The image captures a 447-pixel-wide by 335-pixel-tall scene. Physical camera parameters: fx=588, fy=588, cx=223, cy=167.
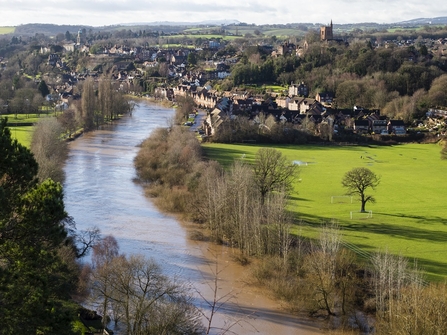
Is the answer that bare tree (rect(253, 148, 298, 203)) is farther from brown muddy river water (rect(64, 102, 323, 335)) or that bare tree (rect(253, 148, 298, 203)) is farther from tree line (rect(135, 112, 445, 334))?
brown muddy river water (rect(64, 102, 323, 335))

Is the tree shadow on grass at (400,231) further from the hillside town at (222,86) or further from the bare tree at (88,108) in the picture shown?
the bare tree at (88,108)

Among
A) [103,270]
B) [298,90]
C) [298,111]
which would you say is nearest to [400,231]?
[103,270]

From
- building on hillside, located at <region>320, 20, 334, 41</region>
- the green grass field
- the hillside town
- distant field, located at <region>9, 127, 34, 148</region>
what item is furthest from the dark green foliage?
building on hillside, located at <region>320, 20, 334, 41</region>

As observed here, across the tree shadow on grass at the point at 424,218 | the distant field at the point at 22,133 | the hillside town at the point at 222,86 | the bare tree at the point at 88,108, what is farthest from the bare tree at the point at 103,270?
the bare tree at the point at 88,108

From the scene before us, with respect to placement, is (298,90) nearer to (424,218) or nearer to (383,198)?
(383,198)

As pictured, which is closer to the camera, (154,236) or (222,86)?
(154,236)

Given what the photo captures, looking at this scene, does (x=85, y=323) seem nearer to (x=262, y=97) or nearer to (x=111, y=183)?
(x=111, y=183)

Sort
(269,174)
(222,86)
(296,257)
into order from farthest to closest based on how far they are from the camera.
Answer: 1. (222,86)
2. (269,174)
3. (296,257)
